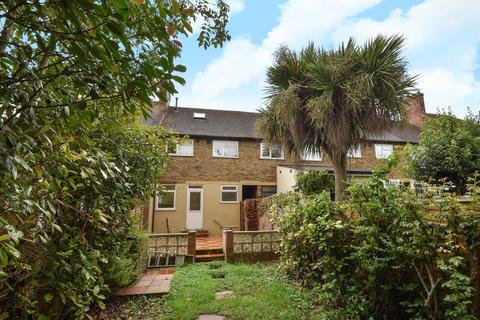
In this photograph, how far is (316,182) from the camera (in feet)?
29.2

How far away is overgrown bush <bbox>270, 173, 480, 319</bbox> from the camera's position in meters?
2.46

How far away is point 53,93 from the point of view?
1.38 metres

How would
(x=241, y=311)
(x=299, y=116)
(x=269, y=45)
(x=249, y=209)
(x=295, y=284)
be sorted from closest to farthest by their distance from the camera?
1. (x=241, y=311)
2. (x=295, y=284)
3. (x=299, y=116)
4. (x=269, y=45)
5. (x=249, y=209)

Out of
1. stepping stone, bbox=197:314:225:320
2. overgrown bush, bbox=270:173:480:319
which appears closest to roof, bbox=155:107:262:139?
overgrown bush, bbox=270:173:480:319

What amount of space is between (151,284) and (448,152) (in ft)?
25.2

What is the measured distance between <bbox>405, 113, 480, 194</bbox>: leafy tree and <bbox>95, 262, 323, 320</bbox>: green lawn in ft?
14.9

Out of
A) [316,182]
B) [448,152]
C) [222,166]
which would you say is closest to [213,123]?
[222,166]

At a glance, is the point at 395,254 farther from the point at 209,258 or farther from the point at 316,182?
the point at 209,258

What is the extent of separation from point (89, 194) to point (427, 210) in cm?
357

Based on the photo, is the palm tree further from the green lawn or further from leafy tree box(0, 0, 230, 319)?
leafy tree box(0, 0, 230, 319)

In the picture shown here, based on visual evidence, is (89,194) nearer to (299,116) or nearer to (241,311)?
(241,311)

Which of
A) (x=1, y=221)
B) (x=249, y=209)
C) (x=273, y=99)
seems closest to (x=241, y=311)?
(x=1, y=221)

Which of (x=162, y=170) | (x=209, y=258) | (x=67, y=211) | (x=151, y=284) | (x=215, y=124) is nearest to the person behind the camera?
(x=67, y=211)

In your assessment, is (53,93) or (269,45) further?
(269,45)
